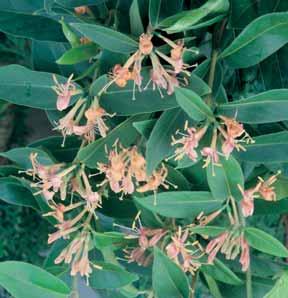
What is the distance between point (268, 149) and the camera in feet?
1.30

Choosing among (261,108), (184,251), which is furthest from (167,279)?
(261,108)

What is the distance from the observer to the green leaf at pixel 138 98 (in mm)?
365

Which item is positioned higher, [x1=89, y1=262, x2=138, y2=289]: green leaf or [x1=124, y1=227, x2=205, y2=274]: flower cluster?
[x1=124, y1=227, x2=205, y2=274]: flower cluster

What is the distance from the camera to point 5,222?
3.52 feet

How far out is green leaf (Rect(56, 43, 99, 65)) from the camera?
0.35 m

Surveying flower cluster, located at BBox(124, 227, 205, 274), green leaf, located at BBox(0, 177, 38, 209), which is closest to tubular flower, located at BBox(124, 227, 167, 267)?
flower cluster, located at BBox(124, 227, 205, 274)

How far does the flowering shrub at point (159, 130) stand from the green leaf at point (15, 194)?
0.03 meters

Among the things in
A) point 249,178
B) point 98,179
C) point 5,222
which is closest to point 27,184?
point 98,179

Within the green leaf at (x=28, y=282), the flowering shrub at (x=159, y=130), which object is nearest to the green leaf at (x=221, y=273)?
the flowering shrub at (x=159, y=130)

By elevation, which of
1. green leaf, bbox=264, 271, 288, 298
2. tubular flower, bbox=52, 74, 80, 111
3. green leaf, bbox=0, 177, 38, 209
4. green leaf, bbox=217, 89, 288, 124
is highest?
green leaf, bbox=217, 89, 288, 124

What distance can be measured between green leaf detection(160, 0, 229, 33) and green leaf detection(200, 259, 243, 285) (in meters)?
0.17

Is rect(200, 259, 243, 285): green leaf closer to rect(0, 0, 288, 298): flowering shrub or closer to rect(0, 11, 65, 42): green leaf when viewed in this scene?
rect(0, 0, 288, 298): flowering shrub

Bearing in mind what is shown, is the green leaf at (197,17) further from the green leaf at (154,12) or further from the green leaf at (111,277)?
the green leaf at (111,277)

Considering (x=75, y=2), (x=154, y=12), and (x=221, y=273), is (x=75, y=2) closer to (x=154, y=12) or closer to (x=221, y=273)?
(x=154, y=12)
